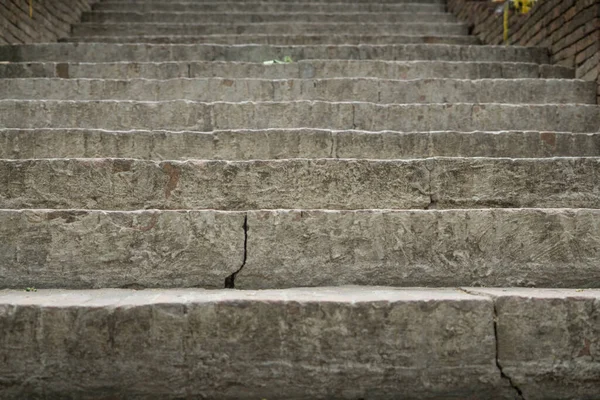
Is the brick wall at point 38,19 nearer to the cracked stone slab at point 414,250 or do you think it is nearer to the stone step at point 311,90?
the stone step at point 311,90

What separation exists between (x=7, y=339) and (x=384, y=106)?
9.33 ft

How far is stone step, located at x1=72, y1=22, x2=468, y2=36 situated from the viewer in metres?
6.54

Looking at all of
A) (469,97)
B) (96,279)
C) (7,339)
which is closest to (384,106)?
(469,97)

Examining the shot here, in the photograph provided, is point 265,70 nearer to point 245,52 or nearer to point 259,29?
point 245,52

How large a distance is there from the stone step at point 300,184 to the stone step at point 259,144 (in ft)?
1.57

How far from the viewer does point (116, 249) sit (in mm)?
2152

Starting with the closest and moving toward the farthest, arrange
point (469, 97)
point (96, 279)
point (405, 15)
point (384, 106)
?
1. point (96, 279)
2. point (384, 106)
3. point (469, 97)
4. point (405, 15)

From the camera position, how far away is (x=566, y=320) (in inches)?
72.2

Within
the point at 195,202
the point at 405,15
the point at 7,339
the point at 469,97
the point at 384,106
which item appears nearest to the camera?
the point at 7,339

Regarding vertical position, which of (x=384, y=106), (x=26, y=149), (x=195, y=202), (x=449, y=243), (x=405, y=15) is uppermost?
(x=405, y=15)

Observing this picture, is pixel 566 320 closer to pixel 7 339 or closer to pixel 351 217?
pixel 351 217

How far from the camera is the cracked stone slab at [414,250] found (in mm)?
2184

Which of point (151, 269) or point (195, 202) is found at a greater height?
point (195, 202)

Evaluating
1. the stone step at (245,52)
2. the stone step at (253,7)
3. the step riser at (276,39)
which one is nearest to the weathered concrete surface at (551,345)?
the stone step at (245,52)
